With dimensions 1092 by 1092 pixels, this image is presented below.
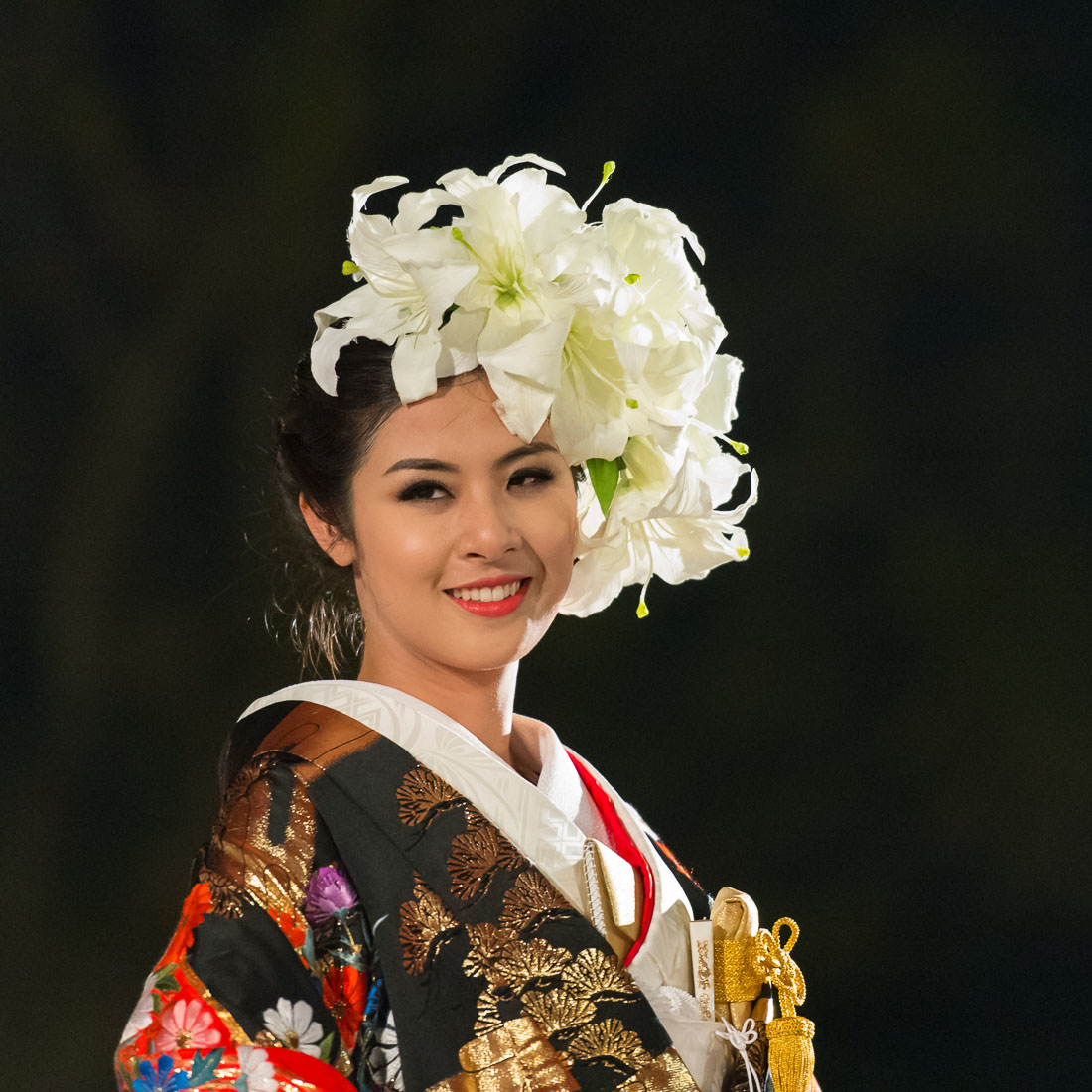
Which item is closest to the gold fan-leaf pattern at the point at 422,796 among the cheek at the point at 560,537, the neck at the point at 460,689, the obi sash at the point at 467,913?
the obi sash at the point at 467,913

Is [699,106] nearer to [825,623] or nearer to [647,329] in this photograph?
[825,623]

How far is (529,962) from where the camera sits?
1264 millimetres

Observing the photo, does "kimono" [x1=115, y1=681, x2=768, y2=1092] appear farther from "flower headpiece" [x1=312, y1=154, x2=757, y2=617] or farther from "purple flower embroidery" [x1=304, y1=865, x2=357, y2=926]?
"flower headpiece" [x1=312, y1=154, x2=757, y2=617]

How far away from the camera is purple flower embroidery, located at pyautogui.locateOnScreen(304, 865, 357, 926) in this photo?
123cm

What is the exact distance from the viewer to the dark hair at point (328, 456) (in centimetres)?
140

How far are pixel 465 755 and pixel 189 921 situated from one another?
0.26m

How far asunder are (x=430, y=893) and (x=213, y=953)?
0.18m

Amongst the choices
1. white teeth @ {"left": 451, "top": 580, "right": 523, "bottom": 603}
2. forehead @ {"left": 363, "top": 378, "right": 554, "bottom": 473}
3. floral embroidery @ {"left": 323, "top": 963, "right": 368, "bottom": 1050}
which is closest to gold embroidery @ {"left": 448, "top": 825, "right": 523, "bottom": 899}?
floral embroidery @ {"left": 323, "top": 963, "right": 368, "bottom": 1050}

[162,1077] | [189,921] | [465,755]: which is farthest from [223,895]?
[465,755]

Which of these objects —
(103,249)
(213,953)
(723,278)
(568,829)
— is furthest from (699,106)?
(213,953)

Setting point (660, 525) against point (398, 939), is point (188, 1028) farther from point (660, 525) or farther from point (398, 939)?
point (660, 525)

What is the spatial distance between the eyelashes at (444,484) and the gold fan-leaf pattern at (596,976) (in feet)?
1.32

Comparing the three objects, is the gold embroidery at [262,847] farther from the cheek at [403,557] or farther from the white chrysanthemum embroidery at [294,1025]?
the cheek at [403,557]

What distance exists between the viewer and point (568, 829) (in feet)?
4.41
